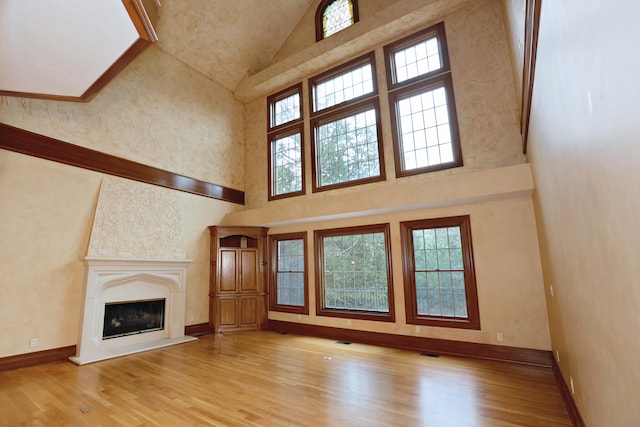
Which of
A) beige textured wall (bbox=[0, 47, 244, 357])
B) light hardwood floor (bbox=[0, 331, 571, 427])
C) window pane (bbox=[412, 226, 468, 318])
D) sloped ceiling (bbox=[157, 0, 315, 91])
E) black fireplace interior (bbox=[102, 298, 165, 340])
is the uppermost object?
sloped ceiling (bbox=[157, 0, 315, 91])

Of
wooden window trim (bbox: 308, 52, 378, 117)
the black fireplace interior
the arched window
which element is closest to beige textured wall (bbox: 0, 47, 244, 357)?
the black fireplace interior

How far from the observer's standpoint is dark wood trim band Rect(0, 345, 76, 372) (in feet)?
13.6

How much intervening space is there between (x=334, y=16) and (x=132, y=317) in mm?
7893

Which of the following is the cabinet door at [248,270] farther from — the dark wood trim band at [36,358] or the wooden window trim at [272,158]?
the dark wood trim band at [36,358]

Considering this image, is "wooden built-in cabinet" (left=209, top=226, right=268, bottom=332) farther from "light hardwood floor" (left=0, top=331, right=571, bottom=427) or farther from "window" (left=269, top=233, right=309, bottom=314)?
"light hardwood floor" (left=0, top=331, right=571, bottom=427)

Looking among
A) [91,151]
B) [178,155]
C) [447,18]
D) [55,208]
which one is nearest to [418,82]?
[447,18]

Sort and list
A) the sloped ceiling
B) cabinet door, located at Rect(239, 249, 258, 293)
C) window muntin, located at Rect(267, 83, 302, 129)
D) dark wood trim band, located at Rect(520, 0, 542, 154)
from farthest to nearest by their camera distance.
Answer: window muntin, located at Rect(267, 83, 302, 129) < cabinet door, located at Rect(239, 249, 258, 293) < the sloped ceiling < dark wood trim band, located at Rect(520, 0, 542, 154)

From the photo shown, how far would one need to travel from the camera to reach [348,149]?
650 centimetres

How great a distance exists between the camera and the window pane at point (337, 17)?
6973mm

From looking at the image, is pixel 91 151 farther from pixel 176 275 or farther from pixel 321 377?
pixel 321 377

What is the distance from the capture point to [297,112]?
7.48 metres

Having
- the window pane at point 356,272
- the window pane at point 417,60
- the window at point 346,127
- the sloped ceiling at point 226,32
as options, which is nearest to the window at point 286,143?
the window at point 346,127

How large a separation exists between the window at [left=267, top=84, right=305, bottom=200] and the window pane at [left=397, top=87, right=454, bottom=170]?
96.2 inches

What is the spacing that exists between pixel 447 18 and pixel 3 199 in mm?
7790
